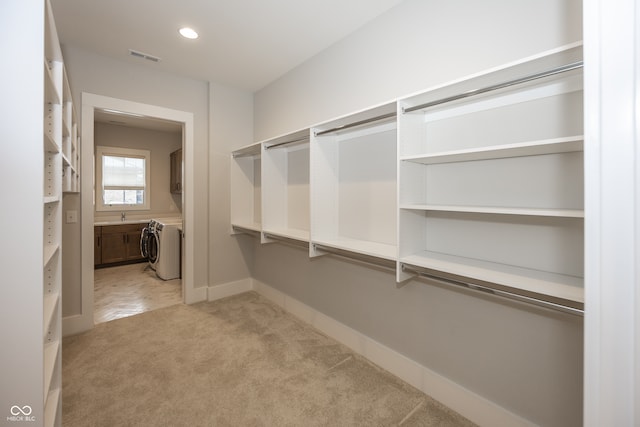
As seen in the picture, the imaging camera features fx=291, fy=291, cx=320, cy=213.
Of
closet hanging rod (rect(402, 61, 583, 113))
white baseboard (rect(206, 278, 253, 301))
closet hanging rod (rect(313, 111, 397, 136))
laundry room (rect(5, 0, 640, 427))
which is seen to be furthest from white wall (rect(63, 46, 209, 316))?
closet hanging rod (rect(402, 61, 583, 113))

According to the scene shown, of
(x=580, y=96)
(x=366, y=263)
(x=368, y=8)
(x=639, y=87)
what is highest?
(x=368, y=8)

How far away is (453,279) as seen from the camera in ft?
5.21

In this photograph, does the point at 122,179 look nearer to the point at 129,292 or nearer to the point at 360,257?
the point at 129,292

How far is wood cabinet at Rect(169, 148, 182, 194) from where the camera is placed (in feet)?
18.5

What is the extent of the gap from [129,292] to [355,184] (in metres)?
3.48

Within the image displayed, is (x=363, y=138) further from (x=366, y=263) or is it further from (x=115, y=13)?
(x=115, y=13)

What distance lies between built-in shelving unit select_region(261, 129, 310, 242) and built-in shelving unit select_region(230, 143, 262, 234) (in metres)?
→ 0.55

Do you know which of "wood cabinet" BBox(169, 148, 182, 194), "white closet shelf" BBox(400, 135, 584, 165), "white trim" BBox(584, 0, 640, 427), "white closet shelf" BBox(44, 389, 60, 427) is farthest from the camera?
"wood cabinet" BBox(169, 148, 182, 194)

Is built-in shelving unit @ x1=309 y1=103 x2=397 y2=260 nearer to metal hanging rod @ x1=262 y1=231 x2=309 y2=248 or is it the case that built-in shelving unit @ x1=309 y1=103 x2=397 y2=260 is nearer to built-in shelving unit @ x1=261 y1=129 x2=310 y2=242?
metal hanging rod @ x1=262 y1=231 x2=309 y2=248

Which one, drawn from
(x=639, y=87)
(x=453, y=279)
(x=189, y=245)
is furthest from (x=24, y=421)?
(x=189, y=245)

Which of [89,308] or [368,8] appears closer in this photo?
[368,8]

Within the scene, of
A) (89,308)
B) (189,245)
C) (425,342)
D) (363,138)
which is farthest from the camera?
(189,245)

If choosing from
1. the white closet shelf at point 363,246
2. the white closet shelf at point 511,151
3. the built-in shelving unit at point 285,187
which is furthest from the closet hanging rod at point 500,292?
the built-in shelving unit at point 285,187

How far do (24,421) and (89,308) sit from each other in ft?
7.25
